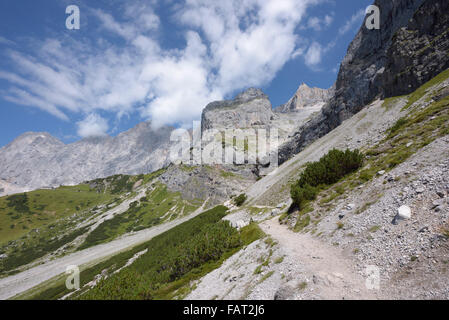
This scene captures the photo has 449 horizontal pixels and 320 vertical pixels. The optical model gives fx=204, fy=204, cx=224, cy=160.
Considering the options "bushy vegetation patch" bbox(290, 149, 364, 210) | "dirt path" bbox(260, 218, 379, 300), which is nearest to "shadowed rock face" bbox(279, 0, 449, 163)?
"bushy vegetation patch" bbox(290, 149, 364, 210)

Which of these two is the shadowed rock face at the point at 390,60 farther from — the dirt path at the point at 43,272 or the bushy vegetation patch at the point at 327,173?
the dirt path at the point at 43,272

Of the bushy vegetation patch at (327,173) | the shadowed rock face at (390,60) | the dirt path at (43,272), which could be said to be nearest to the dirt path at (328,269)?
the bushy vegetation patch at (327,173)

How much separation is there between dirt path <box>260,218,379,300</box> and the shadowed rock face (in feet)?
210

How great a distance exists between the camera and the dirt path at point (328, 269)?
29.9 feet

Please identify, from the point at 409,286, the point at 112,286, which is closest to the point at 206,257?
the point at 112,286

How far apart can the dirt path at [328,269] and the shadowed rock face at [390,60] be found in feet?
210

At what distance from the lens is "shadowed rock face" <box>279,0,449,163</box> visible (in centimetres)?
5538

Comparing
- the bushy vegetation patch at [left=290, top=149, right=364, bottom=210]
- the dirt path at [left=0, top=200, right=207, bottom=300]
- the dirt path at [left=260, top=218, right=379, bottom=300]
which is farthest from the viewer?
the dirt path at [left=0, top=200, right=207, bottom=300]

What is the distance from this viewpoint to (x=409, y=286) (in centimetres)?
801

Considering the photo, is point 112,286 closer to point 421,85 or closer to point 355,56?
point 421,85

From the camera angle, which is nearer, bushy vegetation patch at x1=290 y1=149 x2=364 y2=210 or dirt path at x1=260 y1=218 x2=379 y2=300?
dirt path at x1=260 y1=218 x2=379 y2=300

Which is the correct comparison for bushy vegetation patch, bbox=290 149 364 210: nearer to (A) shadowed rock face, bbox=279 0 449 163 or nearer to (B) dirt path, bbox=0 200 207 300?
Result: (A) shadowed rock face, bbox=279 0 449 163

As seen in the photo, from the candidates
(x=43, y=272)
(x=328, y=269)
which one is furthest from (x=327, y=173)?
(x=43, y=272)
